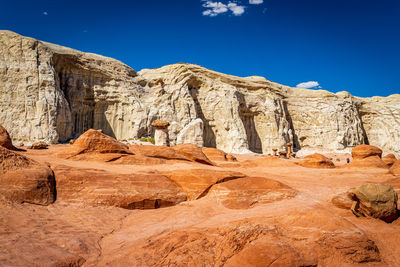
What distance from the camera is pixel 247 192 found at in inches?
257

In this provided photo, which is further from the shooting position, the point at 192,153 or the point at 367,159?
the point at 367,159

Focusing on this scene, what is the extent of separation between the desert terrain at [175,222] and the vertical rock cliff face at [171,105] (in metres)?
20.2

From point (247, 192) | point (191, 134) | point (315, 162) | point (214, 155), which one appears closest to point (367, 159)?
point (315, 162)

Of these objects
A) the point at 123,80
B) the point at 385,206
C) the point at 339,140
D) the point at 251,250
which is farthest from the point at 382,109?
the point at 251,250

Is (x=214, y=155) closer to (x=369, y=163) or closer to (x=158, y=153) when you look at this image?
(x=158, y=153)

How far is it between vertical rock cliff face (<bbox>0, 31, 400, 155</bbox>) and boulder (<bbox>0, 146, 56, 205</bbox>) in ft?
64.8

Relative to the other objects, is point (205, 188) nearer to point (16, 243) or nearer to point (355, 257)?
point (355, 257)

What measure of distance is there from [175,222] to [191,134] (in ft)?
83.9

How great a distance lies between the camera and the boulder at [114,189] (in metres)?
5.83

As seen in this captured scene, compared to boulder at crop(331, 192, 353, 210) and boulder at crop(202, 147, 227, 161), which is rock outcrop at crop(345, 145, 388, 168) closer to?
boulder at crop(202, 147, 227, 161)

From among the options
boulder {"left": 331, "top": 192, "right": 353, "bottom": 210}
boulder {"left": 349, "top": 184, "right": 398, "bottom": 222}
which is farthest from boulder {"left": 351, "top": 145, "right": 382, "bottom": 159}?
boulder {"left": 349, "top": 184, "right": 398, "bottom": 222}

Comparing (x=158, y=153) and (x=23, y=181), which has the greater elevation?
(x=158, y=153)

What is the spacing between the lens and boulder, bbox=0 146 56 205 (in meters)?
4.93

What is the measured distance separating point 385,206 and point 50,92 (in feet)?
88.3
